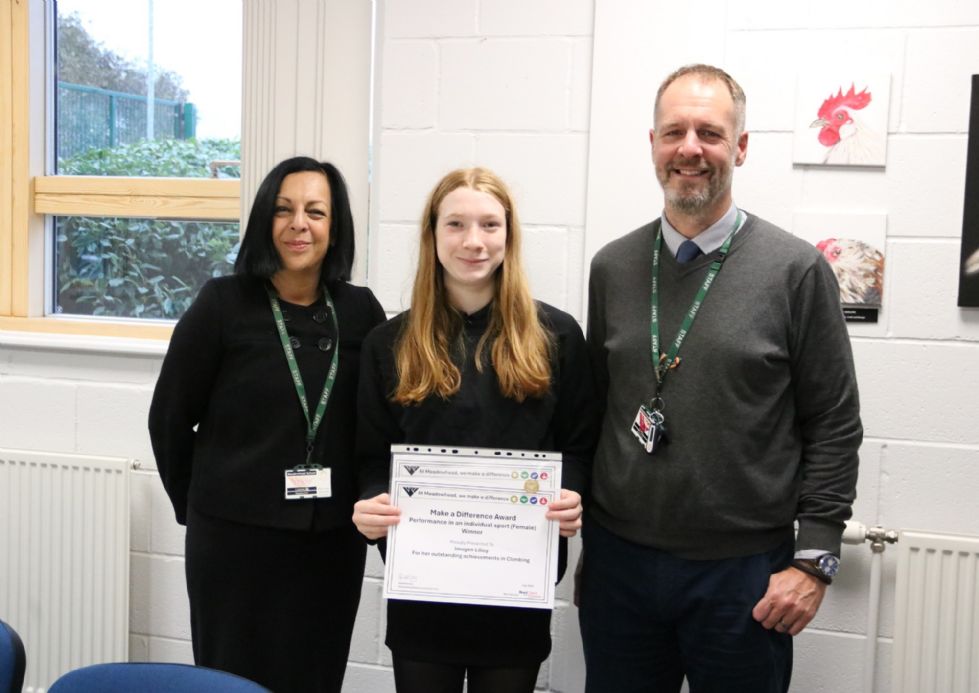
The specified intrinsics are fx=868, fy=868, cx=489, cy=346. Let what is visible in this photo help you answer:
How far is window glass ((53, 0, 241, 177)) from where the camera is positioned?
9.80 feet

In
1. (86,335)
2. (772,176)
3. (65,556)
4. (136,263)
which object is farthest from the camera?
(136,263)

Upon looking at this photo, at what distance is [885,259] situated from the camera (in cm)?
226

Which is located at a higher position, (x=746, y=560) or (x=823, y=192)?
(x=823, y=192)

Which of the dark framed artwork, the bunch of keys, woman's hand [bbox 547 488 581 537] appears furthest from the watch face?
the dark framed artwork

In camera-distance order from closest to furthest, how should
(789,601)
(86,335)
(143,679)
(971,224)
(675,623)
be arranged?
(143,679) → (789,601) → (675,623) → (971,224) → (86,335)

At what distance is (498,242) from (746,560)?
79 cm

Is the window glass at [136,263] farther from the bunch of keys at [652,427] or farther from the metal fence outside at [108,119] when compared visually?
the bunch of keys at [652,427]

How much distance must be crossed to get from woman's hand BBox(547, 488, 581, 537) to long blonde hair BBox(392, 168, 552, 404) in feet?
0.70

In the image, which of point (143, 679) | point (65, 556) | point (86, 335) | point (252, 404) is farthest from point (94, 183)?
point (143, 679)

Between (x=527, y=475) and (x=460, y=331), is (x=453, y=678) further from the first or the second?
(x=460, y=331)

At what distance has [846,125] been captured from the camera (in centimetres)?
225

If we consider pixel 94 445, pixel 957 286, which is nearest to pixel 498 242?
pixel 957 286

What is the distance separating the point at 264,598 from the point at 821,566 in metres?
1.15

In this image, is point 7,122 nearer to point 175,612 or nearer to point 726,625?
point 175,612
